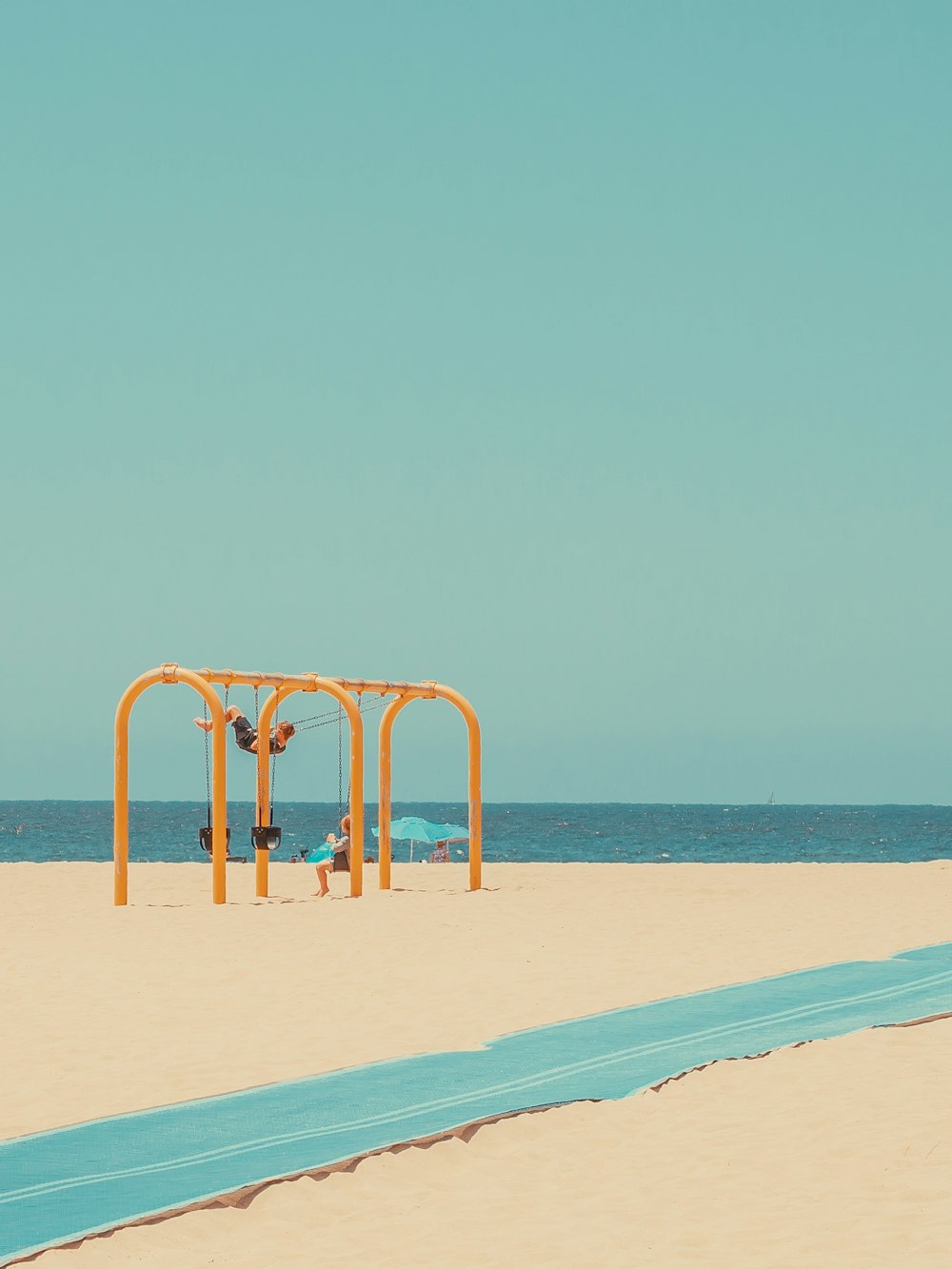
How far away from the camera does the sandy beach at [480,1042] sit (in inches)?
233

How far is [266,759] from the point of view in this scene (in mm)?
20312

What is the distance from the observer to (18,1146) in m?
7.15

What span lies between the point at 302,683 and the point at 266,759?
42.2 inches

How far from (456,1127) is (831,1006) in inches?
190

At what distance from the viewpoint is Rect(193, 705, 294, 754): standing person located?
1956 centimetres

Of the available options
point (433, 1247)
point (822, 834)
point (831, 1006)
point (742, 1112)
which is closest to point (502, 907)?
point (831, 1006)

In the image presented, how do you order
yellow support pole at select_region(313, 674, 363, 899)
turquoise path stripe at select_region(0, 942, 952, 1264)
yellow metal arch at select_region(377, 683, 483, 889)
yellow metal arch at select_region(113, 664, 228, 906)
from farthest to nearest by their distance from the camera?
yellow metal arch at select_region(377, 683, 483, 889)
yellow support pole at select_region(313, 674, 363, 899)
yellow metal arch at select_region(113, 664, 228, 906)
turquoise path stripe at select_region(0, 942, 952, 1264)

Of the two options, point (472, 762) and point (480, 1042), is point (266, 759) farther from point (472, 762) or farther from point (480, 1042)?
point (480, 1042)

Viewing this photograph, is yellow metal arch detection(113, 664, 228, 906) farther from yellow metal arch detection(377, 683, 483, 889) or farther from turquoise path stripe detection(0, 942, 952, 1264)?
turquoise path stripe detection(0, 942, 952, 1264)

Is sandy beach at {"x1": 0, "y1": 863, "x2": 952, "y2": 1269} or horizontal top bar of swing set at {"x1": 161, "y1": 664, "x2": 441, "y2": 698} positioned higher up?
horizontal top bar of swing set at {"x1": 161, "y1": 664, "x2": 441, "y2": 698}

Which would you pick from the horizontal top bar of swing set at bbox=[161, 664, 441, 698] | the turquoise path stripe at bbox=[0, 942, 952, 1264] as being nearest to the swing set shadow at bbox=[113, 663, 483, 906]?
the horizontal top bar of swing set at bbox=[161, 664, 441, 698]

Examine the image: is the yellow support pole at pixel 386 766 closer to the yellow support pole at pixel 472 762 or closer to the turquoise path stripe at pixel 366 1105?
the yellow support pole at pixel 472 762

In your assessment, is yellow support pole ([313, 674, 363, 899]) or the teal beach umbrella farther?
the teal beach umbrella

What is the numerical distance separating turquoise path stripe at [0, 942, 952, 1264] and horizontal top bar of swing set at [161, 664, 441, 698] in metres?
9.48
